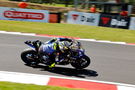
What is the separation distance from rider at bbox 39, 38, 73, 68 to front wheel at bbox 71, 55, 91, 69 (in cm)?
69

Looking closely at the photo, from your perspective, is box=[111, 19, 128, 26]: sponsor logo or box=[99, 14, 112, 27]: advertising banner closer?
box=[111, 19, 128, 26]: sponsor logo

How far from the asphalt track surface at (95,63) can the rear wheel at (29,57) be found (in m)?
0.20

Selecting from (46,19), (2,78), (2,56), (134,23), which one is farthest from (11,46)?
(134,23)

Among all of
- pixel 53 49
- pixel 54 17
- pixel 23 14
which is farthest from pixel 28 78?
pixel 54 17

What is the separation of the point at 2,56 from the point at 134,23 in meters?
14.8

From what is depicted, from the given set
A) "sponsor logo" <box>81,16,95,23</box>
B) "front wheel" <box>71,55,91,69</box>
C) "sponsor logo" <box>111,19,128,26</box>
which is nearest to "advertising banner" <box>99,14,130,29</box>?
"sponsor logo" <box>111,19,128,26</box>

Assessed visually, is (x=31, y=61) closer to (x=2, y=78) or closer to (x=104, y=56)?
(x=2, y=78)

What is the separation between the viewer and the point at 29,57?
1009 cm

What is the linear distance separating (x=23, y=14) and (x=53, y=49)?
14.4 metres

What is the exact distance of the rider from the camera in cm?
952

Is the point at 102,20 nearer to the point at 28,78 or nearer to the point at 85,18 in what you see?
the point at 85,18

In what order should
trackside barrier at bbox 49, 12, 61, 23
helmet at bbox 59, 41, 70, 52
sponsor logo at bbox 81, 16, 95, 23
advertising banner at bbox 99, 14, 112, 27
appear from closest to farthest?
helmet at bbox 59, 41, 70, 52
advertising banner at bbox 99, 14, 112, 27
trackside barrier at bbox 49, 12, 61, 23
sponsor logo at bbox 81, 16, 95, 23

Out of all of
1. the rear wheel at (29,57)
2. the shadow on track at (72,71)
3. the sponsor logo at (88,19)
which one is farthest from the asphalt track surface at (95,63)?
the sponsor logo at (88,19)

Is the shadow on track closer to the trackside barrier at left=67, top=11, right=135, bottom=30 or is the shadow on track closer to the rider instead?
the rider
